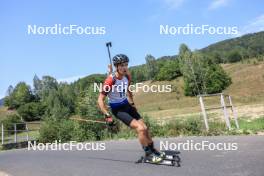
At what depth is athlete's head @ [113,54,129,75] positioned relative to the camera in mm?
8039

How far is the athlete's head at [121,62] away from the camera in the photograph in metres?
8.04

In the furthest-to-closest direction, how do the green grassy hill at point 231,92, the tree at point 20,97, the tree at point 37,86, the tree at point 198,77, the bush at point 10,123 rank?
the tree at point 37,86
the tree at point 20,97
the tree at point 198,77
the green grassy hill at point 231,92
the bush at point 10,123

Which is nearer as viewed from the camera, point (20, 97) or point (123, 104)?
point (123, 104)

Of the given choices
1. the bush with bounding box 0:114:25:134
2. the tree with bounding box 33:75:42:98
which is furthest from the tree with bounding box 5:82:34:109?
the bush with bounding box 0:114:25:134

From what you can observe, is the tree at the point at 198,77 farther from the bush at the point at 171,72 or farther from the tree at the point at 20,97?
the tree at the point at 20,97

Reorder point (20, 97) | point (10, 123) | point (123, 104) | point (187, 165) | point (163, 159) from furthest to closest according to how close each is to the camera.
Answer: point (20, 97) → point (10, 123) → point (123, 104) → point (163, 159) → point (187, 165)

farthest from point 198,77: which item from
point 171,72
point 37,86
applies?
point 37,86

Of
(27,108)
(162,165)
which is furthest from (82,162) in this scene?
(27,108)

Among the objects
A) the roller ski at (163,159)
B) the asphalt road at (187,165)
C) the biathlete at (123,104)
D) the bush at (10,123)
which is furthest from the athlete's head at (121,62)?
the bush at (10,123)

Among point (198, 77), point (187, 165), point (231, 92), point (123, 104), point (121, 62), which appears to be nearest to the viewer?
point (187, 165)

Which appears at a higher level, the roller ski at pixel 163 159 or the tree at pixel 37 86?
the tree at pixel 37 86

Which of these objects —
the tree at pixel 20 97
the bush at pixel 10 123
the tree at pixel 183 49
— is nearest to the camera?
the bush at pixel 10 123

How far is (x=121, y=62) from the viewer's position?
8047mm

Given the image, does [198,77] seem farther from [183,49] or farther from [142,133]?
[142,133]
